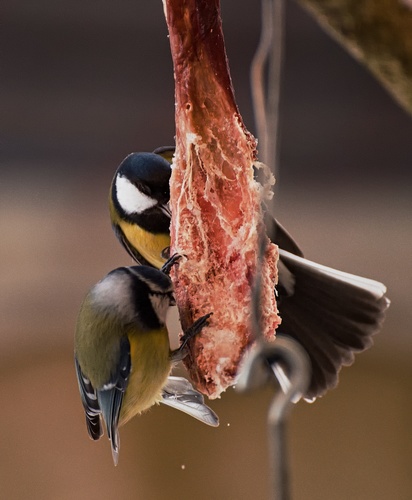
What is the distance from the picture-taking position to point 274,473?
23.7 inches

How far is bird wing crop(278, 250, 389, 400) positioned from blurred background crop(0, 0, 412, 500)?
3.82 feet

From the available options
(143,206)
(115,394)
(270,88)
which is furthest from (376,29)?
(115,394)

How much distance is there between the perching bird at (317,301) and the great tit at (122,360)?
9 cm

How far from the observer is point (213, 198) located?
2.57 feet

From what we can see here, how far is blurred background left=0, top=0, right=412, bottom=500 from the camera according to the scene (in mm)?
2016

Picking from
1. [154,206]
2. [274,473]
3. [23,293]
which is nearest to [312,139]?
[23,293]

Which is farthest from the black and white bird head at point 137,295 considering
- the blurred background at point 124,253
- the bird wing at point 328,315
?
the blurred background at point 124,253

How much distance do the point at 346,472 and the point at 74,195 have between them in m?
0.86

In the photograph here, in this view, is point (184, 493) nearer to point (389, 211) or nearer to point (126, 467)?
point (126, 467)

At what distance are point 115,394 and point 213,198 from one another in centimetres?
21

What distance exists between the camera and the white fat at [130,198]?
2.85 ft

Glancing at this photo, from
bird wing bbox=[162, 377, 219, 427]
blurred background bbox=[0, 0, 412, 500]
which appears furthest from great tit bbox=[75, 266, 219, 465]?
blurred background bbox=[0, 0, 412, 500]

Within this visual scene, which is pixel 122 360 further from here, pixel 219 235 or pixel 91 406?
pixel 219 235

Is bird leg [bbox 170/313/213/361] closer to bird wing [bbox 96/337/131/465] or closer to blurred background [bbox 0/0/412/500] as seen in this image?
bird wing [bbox 96/337/131/465]
